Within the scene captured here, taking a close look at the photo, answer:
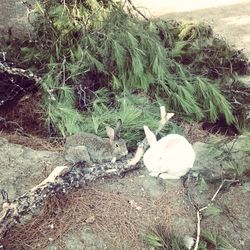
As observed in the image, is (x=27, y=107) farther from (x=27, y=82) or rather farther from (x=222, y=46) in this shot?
(x=222, y=46)

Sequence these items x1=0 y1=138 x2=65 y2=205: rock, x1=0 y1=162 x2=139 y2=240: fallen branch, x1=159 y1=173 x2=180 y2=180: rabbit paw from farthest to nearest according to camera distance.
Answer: x1=159 y1=173 x2=180 y2=180: rabbit paw → x1=0 y1=138 x2=65 y2=205: rock → x1=0 y1=162 x2=139 y2=240: fallen branch

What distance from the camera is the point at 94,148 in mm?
2801

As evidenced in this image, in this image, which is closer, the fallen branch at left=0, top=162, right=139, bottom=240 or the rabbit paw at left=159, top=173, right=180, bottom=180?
the fallen branch at left=0, top=162, right=139, bottom=240

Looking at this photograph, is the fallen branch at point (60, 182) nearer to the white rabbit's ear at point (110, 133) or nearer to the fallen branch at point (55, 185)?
the fallen branch at point (55, 185)

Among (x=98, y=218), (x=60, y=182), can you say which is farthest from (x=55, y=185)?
(x=98, y=218)

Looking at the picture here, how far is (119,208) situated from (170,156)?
424mm

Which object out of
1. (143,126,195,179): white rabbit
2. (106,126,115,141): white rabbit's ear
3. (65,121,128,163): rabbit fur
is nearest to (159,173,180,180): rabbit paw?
(143,126,195,179): white rabbit

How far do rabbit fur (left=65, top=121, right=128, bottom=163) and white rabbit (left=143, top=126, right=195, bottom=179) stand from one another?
200 mm

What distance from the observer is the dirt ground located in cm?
235

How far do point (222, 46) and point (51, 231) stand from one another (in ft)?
7.74

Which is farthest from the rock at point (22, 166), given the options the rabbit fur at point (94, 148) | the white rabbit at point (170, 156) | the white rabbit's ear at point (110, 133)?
the white rabbit at point (170, 156)

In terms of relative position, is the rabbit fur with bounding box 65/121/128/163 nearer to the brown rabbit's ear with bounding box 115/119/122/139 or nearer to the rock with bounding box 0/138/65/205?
the brown rabbit's ear with bounding box 115/119/122/139

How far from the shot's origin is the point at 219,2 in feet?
15.5

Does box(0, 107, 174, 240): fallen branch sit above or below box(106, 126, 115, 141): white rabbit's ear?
below
